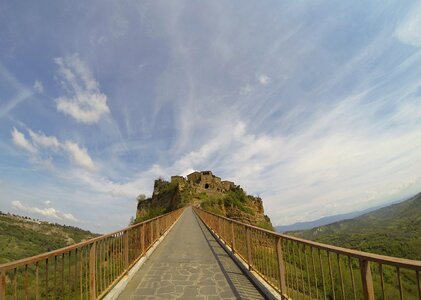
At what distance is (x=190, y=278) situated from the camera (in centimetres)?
726

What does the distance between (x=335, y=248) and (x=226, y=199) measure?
45.3 meters

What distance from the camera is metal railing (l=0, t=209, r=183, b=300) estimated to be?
330cm

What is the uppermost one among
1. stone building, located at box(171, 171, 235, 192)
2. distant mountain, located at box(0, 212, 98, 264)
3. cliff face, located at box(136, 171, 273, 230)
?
stone building, located at box(171, 171, 235, 192)

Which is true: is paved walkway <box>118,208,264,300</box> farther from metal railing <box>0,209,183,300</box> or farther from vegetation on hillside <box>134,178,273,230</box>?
vegetation on hillside <box>134,178,273,230</box>

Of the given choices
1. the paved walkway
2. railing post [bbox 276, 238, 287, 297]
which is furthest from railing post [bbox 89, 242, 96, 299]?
railing post [bbox 276, 238, 287, 297]

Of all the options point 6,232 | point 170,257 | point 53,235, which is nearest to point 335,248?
point 170,257

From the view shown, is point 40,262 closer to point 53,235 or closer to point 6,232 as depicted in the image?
point 6,232

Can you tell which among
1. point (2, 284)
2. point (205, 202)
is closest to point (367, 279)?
point (2, 284)

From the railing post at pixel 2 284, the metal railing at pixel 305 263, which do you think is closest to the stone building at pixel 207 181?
the metal railing at pixel 305 263

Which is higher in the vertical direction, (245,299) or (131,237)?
(131,237)

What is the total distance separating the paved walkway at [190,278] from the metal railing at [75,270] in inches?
21.4

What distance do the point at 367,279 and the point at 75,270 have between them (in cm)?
417

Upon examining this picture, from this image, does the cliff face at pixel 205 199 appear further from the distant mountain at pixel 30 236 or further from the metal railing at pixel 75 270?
the distant mountain at pixel 30 236

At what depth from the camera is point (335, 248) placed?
3496 millimetres
